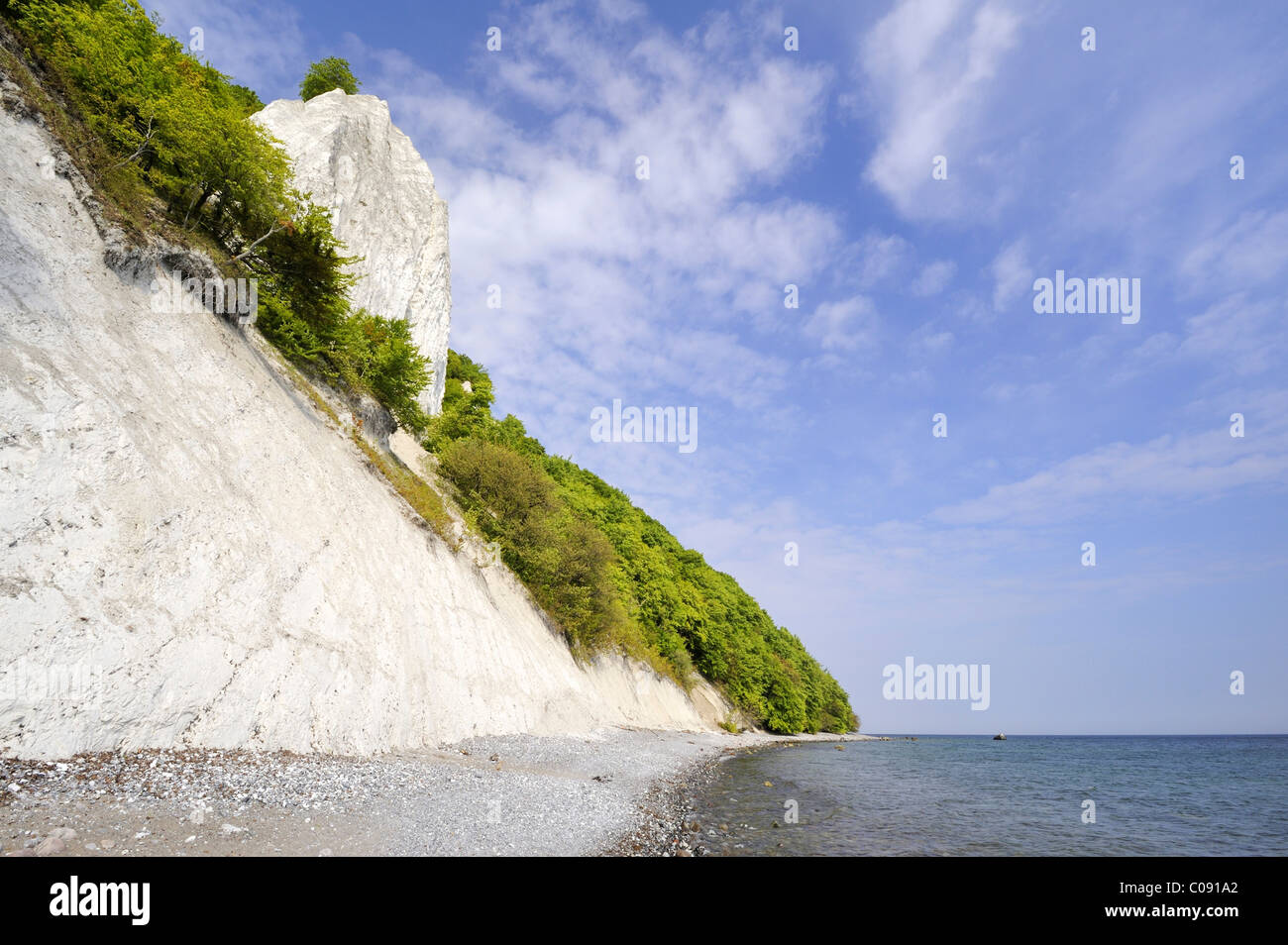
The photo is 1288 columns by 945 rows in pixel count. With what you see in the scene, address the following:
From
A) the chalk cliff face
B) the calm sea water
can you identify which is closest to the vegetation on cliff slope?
the chalk cliff face

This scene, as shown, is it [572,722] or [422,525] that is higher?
[422,525]

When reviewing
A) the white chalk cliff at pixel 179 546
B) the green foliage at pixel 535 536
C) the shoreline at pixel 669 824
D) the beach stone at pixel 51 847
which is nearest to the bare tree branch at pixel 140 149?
the white chalk cliff at pixel 179 546

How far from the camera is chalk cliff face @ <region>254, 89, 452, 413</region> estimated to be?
95.3 ft

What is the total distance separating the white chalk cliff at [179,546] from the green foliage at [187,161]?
63.4 inches

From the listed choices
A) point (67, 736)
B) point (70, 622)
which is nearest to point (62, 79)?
point (70, 622)

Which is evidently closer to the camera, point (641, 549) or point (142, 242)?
point (142, 242)

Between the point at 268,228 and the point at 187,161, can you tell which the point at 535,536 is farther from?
the point at 187,161

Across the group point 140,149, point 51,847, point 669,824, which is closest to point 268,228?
point 140,149

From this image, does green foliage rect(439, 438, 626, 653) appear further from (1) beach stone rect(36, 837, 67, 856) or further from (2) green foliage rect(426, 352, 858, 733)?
(1) beach stone rect(36, 837, 67, 856)

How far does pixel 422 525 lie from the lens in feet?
67.9

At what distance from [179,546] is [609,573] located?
82.9 feet

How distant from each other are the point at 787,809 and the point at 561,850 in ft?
36.7
